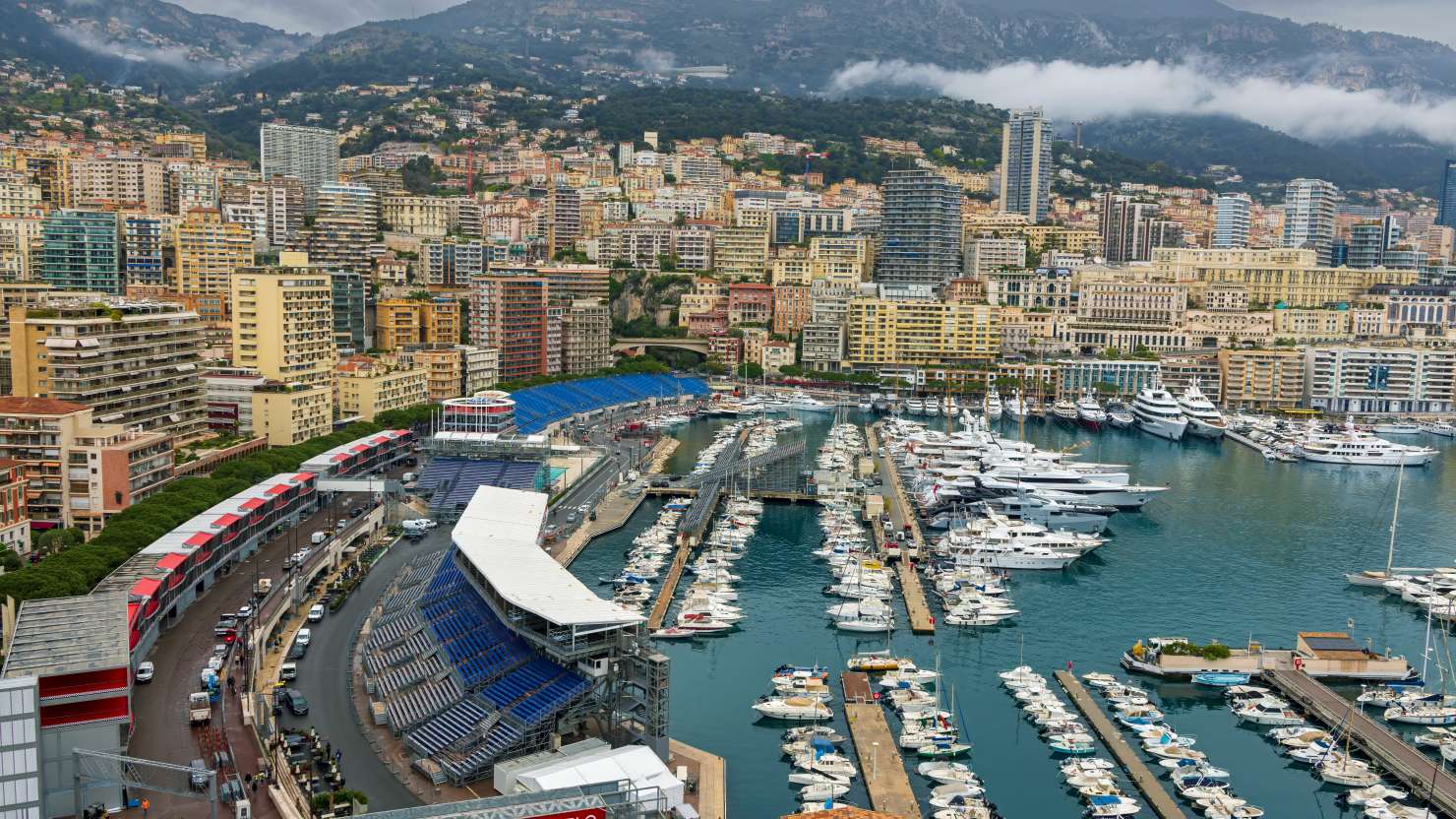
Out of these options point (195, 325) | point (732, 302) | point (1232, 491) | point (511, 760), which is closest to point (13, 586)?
point (511, 760)

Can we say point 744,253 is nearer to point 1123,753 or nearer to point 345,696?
point 1123,753

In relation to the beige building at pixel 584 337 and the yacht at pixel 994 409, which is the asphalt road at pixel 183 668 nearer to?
the beige building at pixel 584 337

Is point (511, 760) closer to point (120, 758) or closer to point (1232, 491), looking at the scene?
point (120, 758)

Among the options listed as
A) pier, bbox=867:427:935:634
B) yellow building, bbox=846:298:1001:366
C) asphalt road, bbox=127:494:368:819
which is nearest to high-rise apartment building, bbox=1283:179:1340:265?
yellow building, bbox=846:298:1001:366

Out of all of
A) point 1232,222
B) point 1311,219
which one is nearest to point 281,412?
point 1232,222

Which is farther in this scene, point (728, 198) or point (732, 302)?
point (728, 198)

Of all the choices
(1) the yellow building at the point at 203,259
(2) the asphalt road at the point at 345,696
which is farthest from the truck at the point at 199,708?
(1) the yellow building at the point at 203,259

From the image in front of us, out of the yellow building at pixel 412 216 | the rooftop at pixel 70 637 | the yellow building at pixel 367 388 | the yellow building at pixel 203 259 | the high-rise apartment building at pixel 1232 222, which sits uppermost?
the high-rise apartment building at pixel 1232 222
